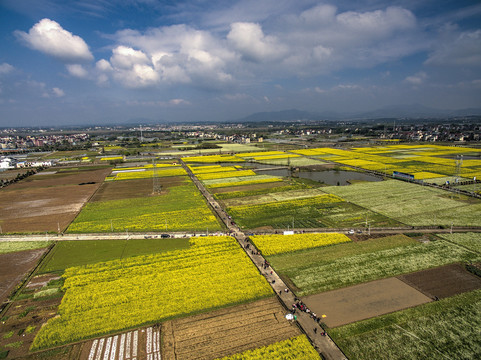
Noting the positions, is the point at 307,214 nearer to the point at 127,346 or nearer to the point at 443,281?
the point at 443,281

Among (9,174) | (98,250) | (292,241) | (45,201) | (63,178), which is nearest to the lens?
(98,250)

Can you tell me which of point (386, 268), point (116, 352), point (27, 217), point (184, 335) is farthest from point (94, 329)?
point (27, 217)

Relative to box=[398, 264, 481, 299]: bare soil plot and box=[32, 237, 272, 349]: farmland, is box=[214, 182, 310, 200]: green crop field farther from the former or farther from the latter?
box=[398, 264, 481, 299]: bare soil plot

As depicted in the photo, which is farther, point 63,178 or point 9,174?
point 9,174

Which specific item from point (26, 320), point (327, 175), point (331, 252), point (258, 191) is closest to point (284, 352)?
point (331, 252)

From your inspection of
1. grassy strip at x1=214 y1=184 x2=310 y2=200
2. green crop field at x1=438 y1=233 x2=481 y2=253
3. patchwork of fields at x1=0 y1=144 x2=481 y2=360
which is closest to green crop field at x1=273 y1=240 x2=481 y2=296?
patchwork of fields at x1=0 y1=144 x2=481 y2=360

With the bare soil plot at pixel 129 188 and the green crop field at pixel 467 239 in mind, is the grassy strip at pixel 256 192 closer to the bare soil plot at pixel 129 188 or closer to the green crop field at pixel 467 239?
the bare soil plot at pixel 129 188

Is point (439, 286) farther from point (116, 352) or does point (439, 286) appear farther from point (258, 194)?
point (258, 194)
